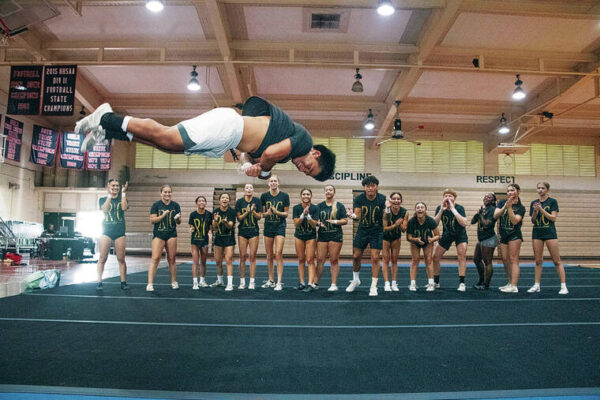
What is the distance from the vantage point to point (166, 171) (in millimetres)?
15414

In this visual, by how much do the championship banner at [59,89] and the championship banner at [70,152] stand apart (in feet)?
16.2

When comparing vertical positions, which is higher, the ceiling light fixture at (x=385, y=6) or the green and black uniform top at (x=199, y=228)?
the ceiling light fixture at (x=385, y=6)

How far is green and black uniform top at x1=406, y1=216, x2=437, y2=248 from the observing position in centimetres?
657

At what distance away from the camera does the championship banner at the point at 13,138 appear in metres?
12.6

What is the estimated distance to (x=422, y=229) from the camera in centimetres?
659

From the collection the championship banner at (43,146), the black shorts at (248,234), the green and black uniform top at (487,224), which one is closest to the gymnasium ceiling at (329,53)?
the championship banner at (43,146)

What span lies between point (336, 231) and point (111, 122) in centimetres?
418

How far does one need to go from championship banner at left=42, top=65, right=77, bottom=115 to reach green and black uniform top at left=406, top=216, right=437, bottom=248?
8210 millimetres

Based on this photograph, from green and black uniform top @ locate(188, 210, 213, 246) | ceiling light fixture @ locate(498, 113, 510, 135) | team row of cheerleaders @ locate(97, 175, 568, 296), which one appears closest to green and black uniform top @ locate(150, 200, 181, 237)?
team row of cheerleaders @ locate(97, 175, 568, 296)

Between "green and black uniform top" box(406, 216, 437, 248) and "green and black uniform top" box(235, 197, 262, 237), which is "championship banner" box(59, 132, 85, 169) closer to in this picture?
"green and black uniform top" box(235, 197, 262, 237)

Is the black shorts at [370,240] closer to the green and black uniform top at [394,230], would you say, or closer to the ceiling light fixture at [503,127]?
the green and black uniform top at [394,230]

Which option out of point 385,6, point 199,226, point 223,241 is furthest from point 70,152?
point 385,6

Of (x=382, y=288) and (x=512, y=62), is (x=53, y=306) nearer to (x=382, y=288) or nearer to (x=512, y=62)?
(x=382, y=288)

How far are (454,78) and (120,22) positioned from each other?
9297mm
